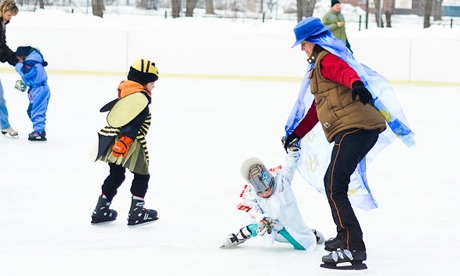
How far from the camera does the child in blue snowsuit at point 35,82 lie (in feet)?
28.0

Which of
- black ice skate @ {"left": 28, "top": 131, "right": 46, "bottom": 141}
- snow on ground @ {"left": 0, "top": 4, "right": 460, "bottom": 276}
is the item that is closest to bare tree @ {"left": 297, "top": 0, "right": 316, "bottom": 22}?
snow on ground @ {"left": 0, "top": 4, "right": 460, "bottom": 276}

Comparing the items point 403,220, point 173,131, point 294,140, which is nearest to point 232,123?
point 173,131

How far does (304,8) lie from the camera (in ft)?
68.5

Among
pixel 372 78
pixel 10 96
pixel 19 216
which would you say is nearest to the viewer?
pixel 372 78

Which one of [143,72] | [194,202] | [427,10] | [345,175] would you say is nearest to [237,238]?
[345,175]

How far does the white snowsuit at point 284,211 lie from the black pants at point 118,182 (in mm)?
746

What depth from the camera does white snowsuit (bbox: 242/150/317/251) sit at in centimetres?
456

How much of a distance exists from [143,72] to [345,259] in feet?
5.05

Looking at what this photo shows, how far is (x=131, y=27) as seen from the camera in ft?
62.2

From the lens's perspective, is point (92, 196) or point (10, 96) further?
point (10, 96)

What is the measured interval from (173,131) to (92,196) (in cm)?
367

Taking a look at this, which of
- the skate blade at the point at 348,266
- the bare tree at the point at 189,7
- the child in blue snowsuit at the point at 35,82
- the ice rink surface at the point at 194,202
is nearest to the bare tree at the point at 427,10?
the bare tree at the point at 189,7

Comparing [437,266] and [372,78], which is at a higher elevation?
[372,78]

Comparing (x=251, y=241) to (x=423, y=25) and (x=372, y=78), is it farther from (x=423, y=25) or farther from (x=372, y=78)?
(x=423, y=25)
